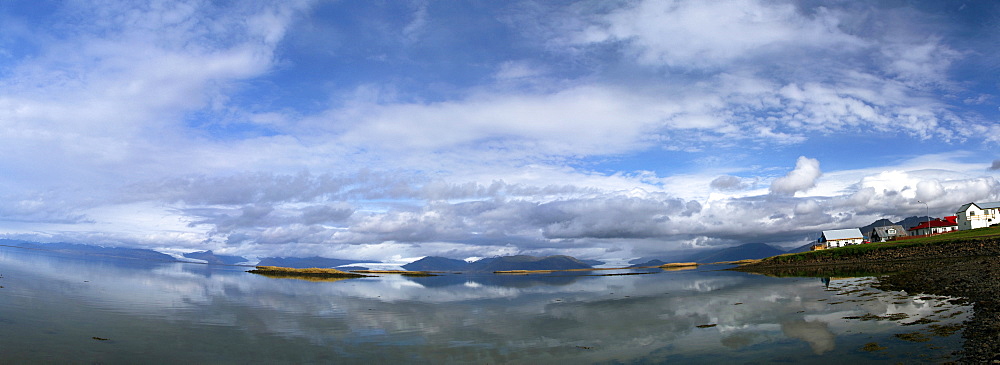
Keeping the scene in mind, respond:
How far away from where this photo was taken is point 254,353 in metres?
25.4

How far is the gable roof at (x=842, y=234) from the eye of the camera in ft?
539

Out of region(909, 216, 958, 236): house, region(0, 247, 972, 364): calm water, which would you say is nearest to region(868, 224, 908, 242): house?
region(909, 216, 958, 236): house

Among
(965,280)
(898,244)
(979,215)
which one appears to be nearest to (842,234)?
(979,215)

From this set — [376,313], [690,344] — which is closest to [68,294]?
[376,313]

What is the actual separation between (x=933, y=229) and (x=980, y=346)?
17506cm

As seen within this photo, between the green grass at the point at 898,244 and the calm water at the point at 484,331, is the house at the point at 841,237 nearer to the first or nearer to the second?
the green grass at the point at 898,244

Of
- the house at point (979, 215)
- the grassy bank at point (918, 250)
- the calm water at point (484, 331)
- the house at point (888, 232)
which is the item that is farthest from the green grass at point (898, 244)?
the calm water at point (484, 331)

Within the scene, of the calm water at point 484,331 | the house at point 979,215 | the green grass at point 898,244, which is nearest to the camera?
the calm water at point 484,331

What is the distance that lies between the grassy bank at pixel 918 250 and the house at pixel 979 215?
117 feet

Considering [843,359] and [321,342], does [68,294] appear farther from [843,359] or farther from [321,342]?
[843,359]

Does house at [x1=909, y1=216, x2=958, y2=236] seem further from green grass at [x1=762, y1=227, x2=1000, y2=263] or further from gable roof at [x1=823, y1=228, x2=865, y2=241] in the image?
green grass at [x1=762, y1=227, x2=1000, y2=263]

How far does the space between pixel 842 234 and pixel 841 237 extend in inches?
95.2

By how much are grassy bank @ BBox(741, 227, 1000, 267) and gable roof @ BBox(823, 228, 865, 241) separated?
5770cm

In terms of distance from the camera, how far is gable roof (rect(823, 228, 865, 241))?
164 metres
